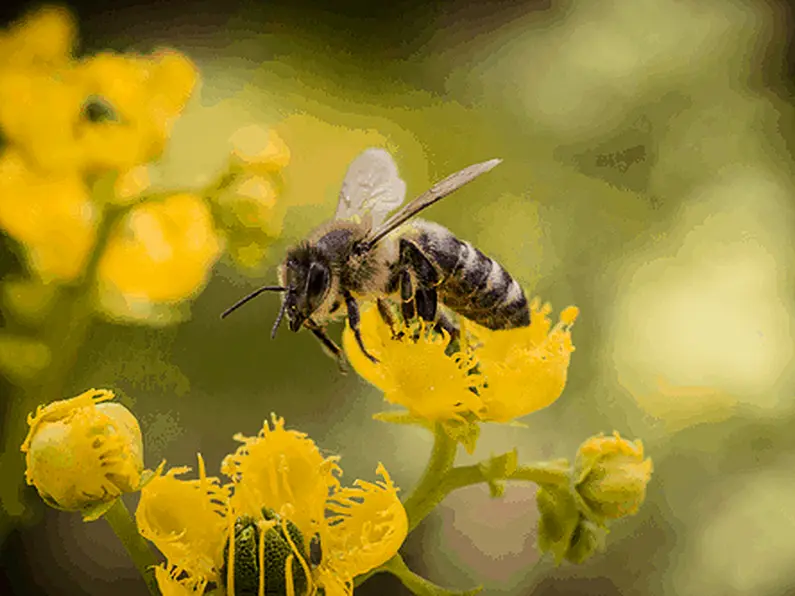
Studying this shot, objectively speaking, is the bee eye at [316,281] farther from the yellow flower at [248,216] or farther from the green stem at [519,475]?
the yellow flower at [248,216]

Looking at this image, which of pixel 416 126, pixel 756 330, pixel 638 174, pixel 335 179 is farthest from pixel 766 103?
pixel 335 179

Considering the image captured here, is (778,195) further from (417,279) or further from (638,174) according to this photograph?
(417,279)

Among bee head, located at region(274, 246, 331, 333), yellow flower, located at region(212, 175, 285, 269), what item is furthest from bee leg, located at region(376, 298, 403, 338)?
yellow flower, located at region(212, 175, 285, 269)

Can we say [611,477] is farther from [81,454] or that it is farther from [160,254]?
[160,254]

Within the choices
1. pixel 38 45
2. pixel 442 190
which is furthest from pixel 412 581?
pixel 38 45

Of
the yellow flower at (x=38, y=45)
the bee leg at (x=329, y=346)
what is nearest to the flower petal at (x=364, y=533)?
the bee leg at (x=329, y=346)

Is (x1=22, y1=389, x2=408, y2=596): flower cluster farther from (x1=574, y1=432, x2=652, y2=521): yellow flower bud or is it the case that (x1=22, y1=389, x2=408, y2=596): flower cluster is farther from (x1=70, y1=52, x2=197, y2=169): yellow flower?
(x1=70, y1=52, x2=197, y2=169): yellow flower
